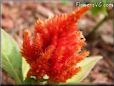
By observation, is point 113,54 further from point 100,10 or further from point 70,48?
point 70,48

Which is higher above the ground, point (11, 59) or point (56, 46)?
point (56, 46)

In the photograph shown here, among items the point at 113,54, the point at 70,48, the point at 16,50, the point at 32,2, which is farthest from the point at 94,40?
the point at 70,48

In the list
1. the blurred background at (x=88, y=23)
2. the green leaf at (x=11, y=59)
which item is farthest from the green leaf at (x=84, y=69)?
the blurred background at (x=88, y=23)

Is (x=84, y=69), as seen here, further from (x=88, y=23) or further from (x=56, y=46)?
(x=88, y=23)

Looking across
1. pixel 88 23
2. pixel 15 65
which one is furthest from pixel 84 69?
pixel 88 23

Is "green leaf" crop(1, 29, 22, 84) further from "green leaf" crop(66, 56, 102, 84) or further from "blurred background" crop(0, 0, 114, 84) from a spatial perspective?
"blurred background" crop(0, 0, 114, 84)

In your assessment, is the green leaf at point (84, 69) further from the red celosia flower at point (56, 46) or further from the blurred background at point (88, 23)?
the blurred background at point (88, 23)
